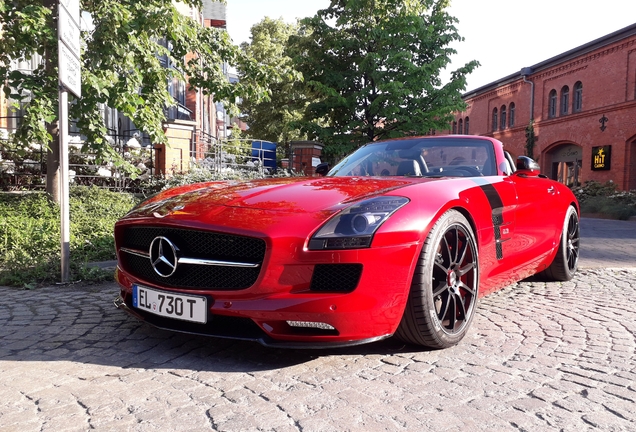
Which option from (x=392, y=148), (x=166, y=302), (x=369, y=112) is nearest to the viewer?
(x=166, y=302)

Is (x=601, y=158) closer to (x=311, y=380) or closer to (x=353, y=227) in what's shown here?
(x=353, y=227)

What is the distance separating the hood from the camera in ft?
9.62

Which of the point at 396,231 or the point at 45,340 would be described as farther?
the point at 45,340

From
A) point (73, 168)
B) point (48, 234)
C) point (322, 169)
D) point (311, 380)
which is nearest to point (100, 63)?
point (48, 234)

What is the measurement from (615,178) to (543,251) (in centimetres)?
2314

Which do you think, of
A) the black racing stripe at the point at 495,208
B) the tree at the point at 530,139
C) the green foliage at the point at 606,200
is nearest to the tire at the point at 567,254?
the black racing stripe at the point at 495,208

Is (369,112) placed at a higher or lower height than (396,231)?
higher

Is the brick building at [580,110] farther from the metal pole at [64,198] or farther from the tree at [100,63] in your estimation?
the metal pole at [64,198]

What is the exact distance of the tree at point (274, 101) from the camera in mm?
27625

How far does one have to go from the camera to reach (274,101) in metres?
28.8

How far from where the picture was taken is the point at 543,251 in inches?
184

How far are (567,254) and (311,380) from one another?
12.4 feet

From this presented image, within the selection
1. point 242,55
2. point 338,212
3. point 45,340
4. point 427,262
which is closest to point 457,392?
point 427,262

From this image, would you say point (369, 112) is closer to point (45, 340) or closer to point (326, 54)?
point (326, 54)
